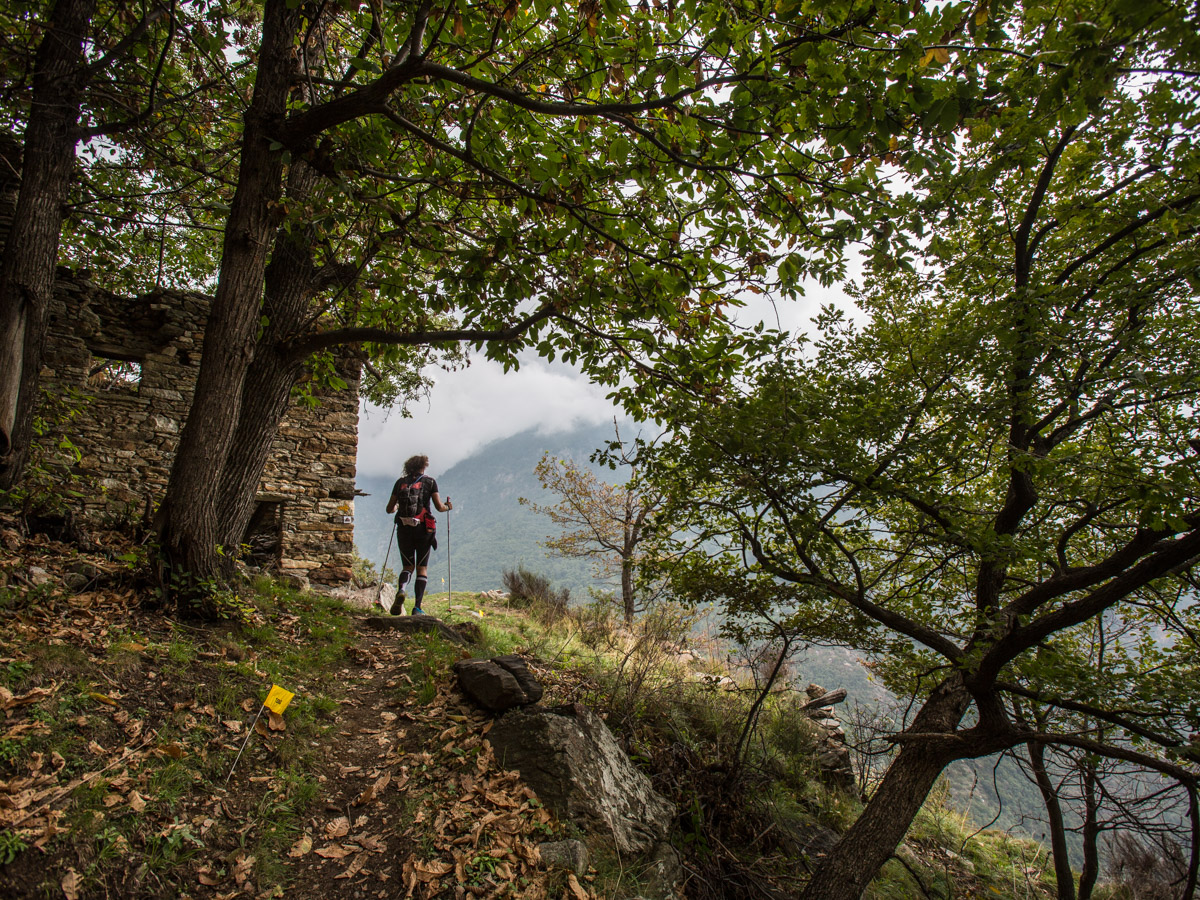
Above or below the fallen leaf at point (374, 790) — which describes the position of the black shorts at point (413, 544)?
above

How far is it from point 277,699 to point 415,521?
13.9 ft

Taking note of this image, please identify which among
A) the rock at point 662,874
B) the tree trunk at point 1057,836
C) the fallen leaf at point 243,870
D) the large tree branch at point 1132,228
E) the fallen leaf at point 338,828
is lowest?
the tree trunk at point 1057,836

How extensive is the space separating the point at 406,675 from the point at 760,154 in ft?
16.4

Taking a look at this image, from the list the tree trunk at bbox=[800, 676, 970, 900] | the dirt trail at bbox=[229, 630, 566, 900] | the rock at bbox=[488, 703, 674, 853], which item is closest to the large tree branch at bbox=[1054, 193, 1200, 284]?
the tree trunk at bbox=[800, 676, 970, 900]

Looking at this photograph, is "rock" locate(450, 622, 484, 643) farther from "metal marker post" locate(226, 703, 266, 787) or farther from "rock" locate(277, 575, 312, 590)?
"metal marker post" locate(226, 703, 266, 787)

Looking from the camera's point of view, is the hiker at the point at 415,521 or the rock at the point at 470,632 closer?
the rock at the point at 470,632

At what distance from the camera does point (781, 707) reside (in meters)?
8.05

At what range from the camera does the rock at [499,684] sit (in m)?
4.07

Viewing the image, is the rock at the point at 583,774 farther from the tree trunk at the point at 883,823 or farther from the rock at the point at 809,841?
the rock at the point at 809,841

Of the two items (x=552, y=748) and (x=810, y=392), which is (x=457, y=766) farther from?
(x=810, y=392)

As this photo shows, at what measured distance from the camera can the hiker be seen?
750 centimetres

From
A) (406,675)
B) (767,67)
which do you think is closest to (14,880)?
(406,675)

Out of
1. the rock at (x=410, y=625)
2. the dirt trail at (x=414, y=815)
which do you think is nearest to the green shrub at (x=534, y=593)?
the rock at (x=410, y=625)

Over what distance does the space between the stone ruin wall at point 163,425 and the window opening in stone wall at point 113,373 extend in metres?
0.02
